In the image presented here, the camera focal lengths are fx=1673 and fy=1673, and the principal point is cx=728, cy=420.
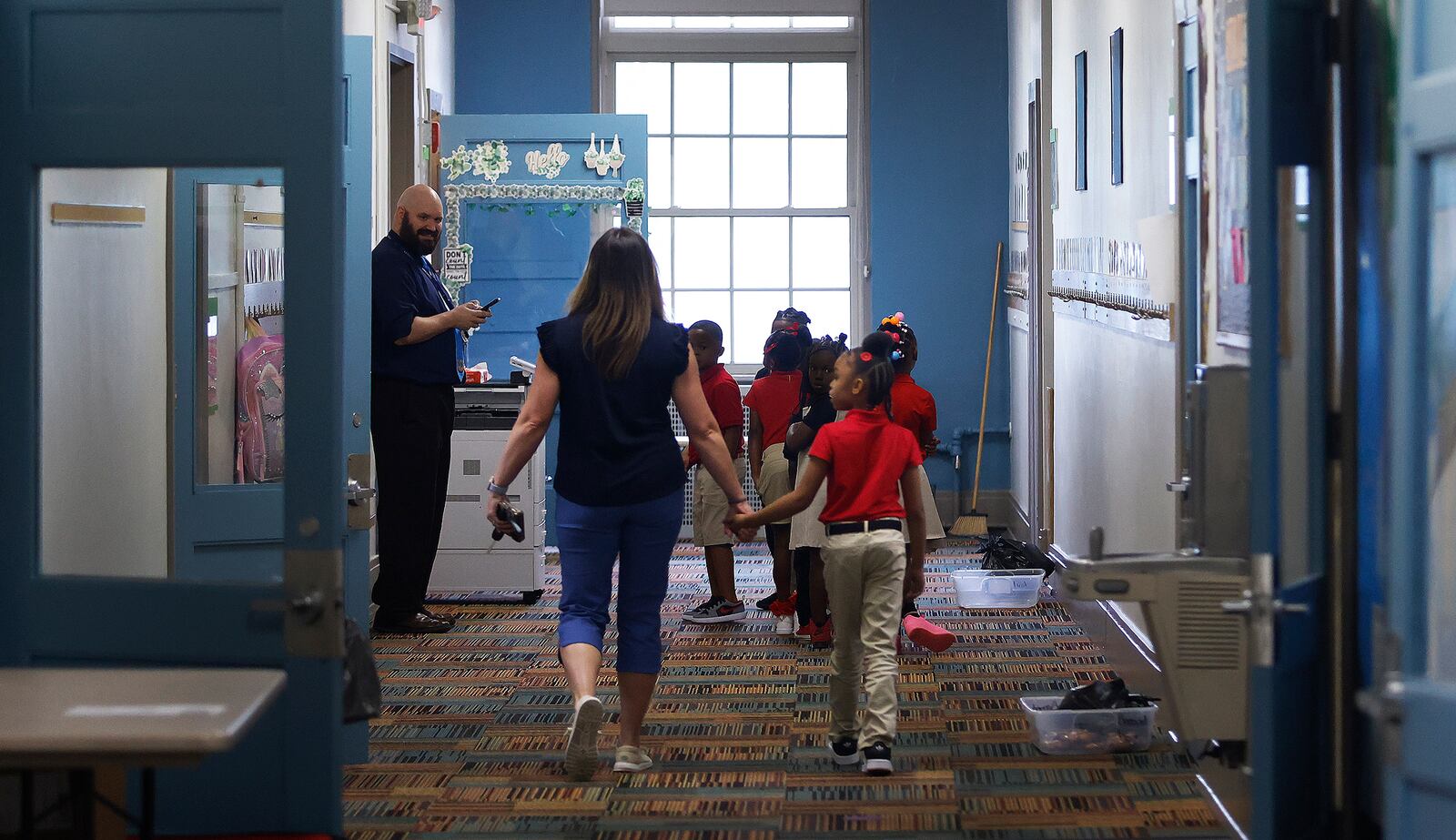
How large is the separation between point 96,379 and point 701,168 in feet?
21.6

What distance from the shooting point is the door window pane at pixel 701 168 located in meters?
9.59

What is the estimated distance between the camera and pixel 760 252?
9.63 m

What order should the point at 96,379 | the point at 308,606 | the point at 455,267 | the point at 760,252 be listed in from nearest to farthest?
the point at 308,606, the point at 96,379, the point at 455,267, the point at 760,252

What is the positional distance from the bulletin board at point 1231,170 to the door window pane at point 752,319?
5243 millimetres

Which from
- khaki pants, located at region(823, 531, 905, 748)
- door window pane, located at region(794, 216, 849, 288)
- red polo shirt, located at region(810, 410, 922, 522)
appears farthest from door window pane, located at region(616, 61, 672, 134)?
khaki pants, located at region(823, 531, 905, 748)

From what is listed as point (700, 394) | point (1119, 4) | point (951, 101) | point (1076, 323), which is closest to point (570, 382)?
point (700, 394)

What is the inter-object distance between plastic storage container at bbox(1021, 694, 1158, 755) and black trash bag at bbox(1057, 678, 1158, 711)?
55 millimetres

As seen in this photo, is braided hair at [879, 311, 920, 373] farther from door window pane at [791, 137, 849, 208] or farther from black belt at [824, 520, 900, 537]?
door window pane at [791, 137, 849, 208]

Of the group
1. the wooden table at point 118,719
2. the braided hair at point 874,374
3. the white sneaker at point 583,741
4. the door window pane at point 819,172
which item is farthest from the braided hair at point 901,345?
the wooden table at point 118,719

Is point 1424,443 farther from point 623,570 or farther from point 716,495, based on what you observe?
point 716,495

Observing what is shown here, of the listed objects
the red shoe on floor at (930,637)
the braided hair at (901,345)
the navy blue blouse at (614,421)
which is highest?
the braided hair at (901,345)

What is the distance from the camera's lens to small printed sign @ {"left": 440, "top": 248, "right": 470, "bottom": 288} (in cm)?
849

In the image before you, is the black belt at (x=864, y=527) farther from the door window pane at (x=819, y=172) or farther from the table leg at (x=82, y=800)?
the door window pane at (x=819, y=172)

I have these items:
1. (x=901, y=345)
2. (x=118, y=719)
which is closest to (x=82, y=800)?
(x=118, y=719)
